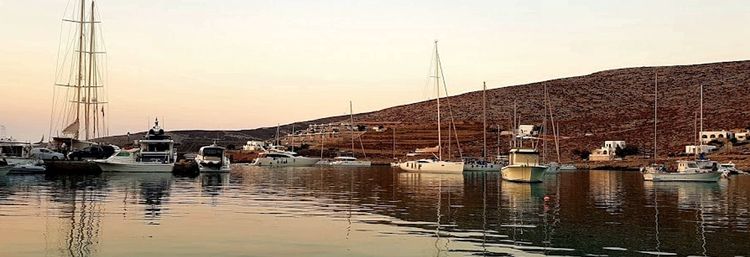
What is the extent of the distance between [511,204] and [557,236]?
12.7 m

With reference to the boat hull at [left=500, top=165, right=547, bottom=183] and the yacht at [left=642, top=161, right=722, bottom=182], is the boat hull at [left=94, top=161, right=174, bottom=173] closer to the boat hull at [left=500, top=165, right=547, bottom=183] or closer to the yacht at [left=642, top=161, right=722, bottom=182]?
the boat hull at [left=500, top=165, right=547, bottom=183]

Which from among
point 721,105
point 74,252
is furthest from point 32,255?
point 721,105

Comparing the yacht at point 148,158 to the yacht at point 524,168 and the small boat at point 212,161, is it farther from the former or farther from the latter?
the yacht at point 524,168

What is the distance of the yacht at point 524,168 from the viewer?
57.0 metres

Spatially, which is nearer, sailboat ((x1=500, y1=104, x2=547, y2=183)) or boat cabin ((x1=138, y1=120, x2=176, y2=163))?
sailboat ((x1=500, y1=104, x2=547, y2=183))

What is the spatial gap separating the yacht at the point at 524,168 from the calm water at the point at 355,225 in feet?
58.2

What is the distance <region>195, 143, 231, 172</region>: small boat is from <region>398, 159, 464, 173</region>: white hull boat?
24.0 metres

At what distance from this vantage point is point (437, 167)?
85438 millimetres

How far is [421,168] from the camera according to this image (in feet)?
289

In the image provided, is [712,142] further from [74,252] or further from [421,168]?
[74,252]

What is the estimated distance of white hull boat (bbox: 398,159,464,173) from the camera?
83125 mm

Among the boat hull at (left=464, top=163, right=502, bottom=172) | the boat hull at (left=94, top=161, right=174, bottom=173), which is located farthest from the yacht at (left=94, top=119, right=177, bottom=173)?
the boat hull at (left=464, top=163, right=502, bottom=172)

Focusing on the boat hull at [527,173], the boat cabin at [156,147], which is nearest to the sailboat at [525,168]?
the boat hull at [527,173]

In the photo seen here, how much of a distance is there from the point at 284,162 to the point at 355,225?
9580 centimetres
